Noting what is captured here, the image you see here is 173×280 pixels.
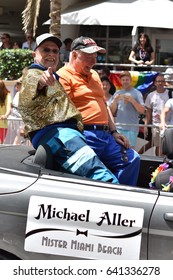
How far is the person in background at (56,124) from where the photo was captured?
3.97 metres

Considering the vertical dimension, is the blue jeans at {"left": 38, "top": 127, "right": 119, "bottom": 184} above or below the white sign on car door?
above

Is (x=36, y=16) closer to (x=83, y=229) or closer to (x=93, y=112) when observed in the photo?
(x=93, y=112)

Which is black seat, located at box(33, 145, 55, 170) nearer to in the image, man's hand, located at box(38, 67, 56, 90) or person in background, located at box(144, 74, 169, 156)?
man's hand, located at box(38, 67, 56, 90)

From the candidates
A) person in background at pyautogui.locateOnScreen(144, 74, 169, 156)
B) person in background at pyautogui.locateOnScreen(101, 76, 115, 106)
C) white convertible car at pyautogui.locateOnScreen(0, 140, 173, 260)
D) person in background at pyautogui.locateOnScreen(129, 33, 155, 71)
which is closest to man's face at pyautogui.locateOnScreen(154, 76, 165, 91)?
person in background at pyautogui.locateOnScreen(144, 74, 169, 156)

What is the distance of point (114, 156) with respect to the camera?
465 cm

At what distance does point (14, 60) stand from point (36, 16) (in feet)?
3.79

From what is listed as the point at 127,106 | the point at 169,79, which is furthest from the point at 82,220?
the point at 169,79

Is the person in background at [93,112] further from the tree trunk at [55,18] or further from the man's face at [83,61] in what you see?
the tree trunk at [55,18]

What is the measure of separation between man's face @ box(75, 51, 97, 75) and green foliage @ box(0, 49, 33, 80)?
764 cm

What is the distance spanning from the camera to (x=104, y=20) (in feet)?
42.3

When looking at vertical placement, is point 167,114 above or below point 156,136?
above

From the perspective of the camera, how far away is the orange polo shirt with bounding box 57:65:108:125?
458 centimetres

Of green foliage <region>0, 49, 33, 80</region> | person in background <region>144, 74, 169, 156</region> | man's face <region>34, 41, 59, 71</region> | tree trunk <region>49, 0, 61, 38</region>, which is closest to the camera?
man's face <region>34, 41, 59, 71</region>
